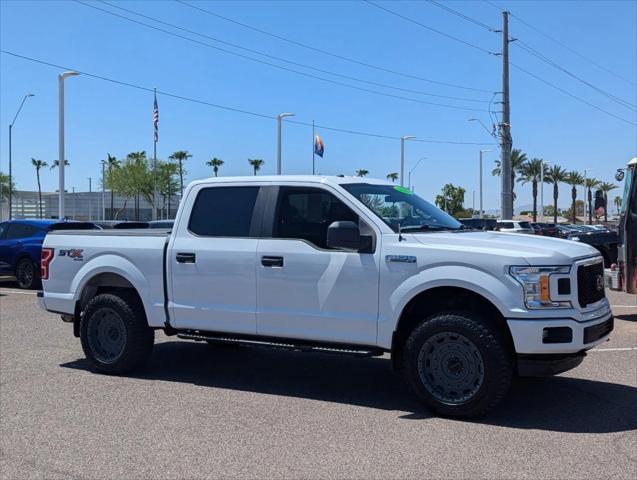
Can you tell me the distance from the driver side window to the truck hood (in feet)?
2.78

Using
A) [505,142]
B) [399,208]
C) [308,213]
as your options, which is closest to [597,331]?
[399,208]

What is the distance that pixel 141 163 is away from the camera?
7612cm

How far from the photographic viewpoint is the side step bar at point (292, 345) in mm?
5934

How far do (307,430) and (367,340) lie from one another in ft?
3.31

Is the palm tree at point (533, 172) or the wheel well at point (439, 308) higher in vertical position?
the palm tree at point (533, 172)

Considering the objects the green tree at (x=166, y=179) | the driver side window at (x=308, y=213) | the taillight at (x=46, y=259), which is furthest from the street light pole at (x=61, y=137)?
the green tree at (x=166, y=179)

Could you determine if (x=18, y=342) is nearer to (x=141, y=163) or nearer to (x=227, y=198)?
(x=227, y=198)

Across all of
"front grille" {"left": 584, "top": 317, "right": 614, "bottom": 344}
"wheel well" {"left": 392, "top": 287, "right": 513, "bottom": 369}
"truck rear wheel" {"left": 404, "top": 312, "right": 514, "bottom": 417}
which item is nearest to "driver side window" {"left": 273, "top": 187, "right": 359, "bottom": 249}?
"wheel well" {"left": 392, "top": 287, "right": 513, "bottom": 369}

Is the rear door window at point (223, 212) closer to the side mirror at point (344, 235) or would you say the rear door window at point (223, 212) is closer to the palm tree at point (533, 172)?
the side mirror at point (344, 235)

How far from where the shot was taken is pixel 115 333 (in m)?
7.27

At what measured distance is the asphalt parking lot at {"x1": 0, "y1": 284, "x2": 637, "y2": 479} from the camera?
14.8 ft

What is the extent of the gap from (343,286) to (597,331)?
216 centimetres

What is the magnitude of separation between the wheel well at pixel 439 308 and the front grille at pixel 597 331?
0.59 metres

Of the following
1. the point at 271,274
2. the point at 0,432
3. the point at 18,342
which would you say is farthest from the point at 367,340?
the point at 18,342
